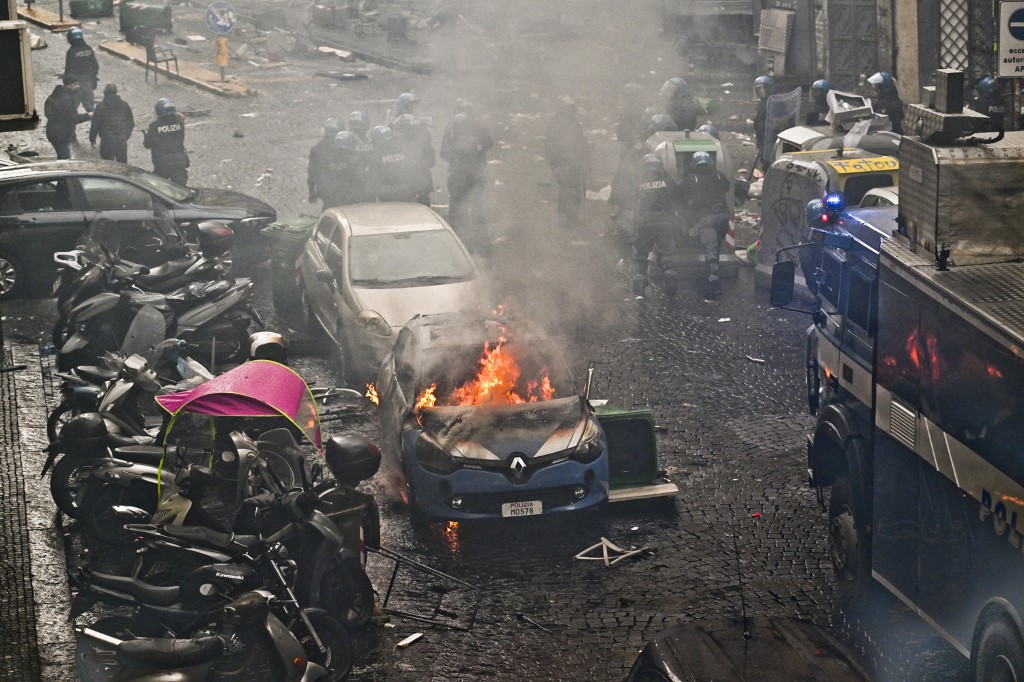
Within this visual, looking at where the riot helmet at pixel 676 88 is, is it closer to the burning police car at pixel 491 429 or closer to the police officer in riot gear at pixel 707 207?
the police officer in riot gear at pixel 707 207

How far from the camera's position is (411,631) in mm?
8148

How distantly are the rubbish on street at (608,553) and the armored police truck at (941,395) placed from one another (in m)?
1.38

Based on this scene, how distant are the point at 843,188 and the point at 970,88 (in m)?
9.36

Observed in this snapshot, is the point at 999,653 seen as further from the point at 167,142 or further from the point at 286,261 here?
the point at 167,142

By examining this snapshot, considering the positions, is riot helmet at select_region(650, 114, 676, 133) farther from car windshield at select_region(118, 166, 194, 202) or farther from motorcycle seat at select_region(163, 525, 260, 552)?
motorcycle seat at select_region(163, 525, 260, 552)

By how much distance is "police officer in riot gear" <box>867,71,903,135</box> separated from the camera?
60.6 feet

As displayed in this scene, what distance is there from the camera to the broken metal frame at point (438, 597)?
27.0ft

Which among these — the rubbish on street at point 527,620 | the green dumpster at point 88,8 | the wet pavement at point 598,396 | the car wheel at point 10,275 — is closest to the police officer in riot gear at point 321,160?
the wet pavement at point 598,396

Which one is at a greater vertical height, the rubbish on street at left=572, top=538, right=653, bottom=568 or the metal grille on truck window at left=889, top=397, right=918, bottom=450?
the metal grille on truck window at left=889, top=397, right=918, bottom=450

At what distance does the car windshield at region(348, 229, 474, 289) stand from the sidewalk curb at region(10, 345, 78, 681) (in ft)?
10.7

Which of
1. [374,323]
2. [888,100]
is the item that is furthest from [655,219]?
[888,100]

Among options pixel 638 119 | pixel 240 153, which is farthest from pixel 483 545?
pixel 240 153

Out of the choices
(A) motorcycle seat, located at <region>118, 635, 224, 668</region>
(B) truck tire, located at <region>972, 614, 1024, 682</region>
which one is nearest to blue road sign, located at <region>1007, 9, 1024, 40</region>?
(B) truck tire, located at <region>972, 614, 1024, 682</region>

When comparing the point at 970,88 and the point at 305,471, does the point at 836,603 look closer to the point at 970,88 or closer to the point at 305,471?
the point at 305,471
